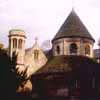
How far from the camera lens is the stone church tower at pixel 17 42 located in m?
40.9

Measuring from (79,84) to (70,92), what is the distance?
1449mm

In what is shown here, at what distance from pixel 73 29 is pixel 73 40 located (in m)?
1.59

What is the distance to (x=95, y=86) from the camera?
38.9 meters

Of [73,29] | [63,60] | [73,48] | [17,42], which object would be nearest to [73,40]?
[73,48]

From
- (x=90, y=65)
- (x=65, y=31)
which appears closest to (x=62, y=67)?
(x=90, y=65)

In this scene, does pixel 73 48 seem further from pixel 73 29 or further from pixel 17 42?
pixel 17 42

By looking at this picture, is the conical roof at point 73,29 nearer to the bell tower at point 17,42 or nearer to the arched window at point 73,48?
the arched window at point 73,48

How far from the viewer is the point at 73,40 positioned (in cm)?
4281

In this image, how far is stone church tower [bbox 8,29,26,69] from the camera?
40906 millimetres

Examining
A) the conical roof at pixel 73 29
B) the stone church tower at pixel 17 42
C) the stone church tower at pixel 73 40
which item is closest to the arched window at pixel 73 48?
the stone church tower at pixel 73 40

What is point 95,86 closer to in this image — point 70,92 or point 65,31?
point 70,92

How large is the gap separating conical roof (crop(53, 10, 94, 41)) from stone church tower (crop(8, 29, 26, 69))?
5008 mm

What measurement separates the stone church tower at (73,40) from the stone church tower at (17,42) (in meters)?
4.91

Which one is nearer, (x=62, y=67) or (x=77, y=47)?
(x=62, y=67)
